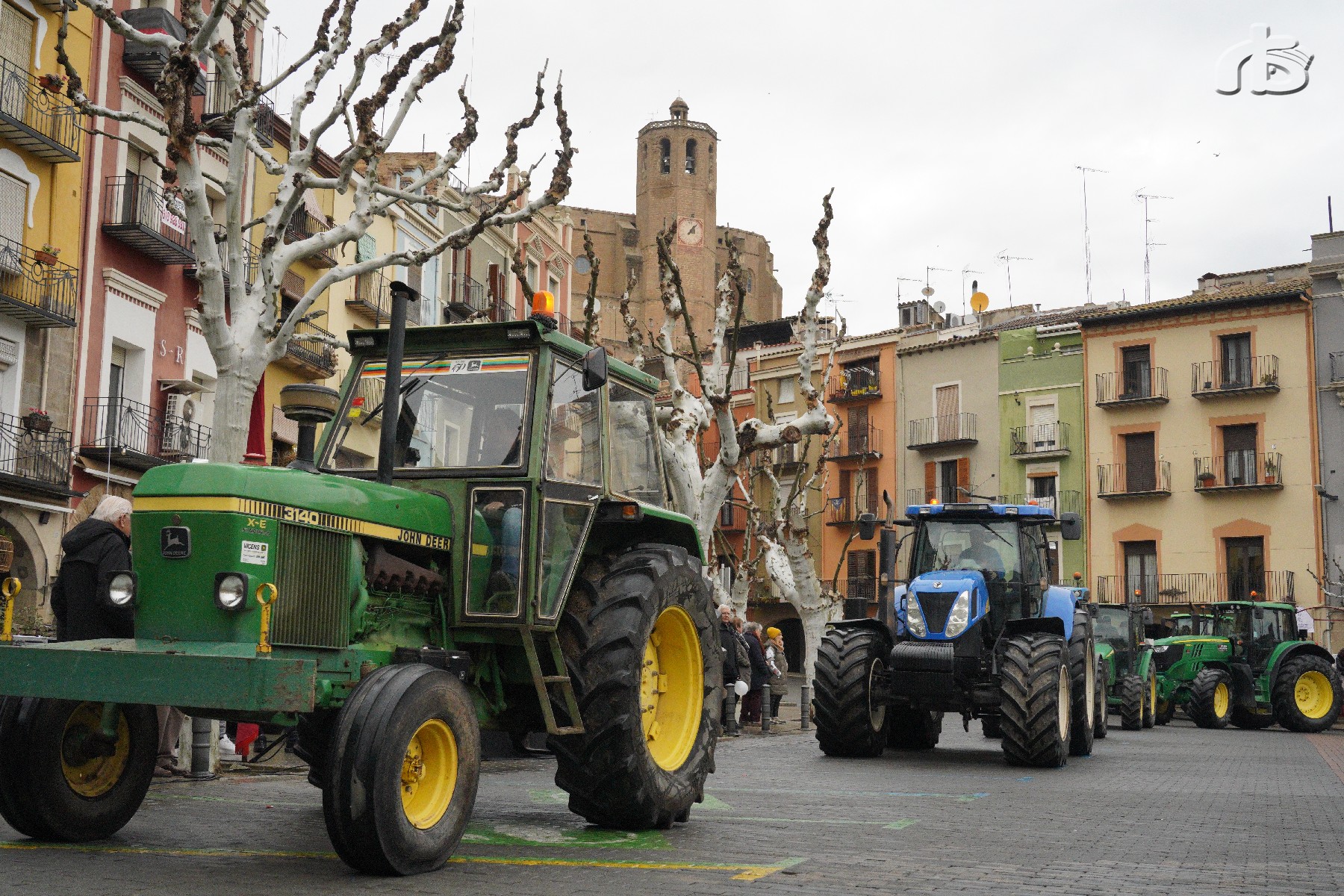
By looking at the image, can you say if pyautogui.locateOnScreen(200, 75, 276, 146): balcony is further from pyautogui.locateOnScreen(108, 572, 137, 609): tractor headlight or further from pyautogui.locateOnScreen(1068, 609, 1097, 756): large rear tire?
pyautogui.locateOnScreen(108, 572, 137, 609): tractor headlight

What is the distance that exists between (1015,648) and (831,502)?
3827 centimetres

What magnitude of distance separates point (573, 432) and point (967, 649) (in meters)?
7.62

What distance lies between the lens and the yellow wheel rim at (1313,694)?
87.6 feet

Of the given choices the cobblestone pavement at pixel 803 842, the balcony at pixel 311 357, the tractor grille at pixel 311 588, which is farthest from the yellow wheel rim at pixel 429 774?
the balcony at pixel 311 357

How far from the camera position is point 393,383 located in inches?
294

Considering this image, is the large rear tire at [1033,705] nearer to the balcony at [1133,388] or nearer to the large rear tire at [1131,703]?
the large rear tire at [1131,703]

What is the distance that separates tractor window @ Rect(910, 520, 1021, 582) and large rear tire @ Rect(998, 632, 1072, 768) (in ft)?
5.15

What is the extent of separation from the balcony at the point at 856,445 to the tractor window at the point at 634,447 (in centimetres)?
4181

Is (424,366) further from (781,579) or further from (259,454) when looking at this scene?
(781,579)

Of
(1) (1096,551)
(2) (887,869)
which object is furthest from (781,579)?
(2) (887,869)

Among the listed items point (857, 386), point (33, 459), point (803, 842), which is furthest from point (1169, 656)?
point (857, 386)

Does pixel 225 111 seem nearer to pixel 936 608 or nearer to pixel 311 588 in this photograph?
pixel 936 608

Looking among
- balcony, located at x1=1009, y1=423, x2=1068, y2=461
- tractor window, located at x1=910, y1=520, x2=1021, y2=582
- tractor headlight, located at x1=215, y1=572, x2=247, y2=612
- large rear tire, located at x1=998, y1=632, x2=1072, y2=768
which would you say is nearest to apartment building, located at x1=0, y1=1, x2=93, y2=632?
tractor window, located at x1=910, y1=520, x2=1021, y2=582

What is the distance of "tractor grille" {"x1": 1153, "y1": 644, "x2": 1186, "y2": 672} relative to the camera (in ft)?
92.9
